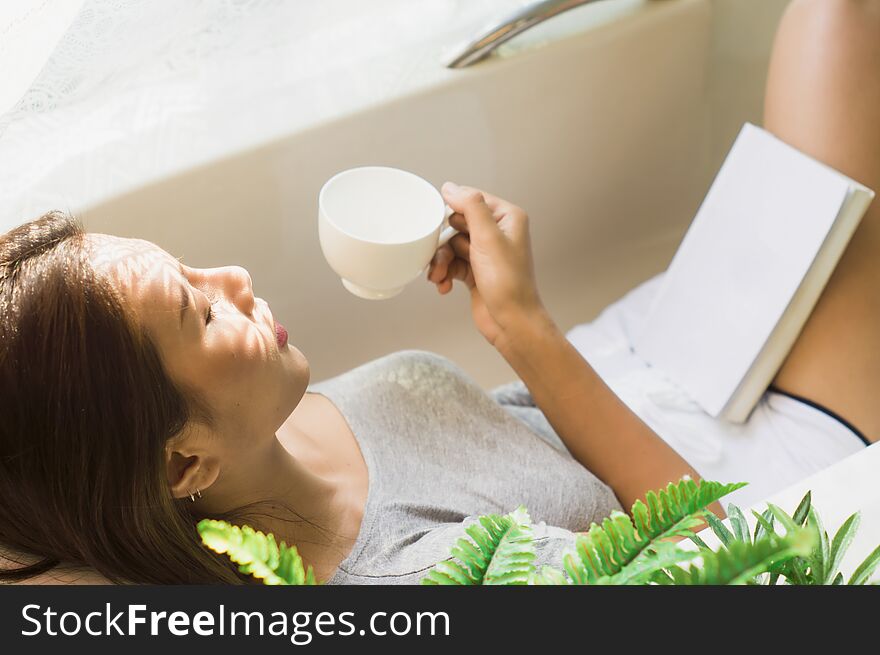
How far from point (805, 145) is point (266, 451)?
2.61ft

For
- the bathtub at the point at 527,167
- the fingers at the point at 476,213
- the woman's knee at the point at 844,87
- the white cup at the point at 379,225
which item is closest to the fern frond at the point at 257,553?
the white cup at the point at 379,225

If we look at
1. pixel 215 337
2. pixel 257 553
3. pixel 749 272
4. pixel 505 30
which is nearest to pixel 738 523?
pixel 257 553

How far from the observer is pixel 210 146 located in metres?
1.19

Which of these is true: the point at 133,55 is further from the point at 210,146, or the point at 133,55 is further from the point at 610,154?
the point at 610,154

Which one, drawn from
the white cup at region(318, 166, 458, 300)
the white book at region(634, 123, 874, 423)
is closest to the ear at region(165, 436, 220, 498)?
the white cup at region(318, 166, 458, 300)

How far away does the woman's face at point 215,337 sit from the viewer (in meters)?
0.75

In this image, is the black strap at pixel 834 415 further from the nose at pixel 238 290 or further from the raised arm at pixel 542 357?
the nose at pixel 238 290

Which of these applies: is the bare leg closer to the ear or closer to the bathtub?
the bathtub

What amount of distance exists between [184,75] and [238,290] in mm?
495

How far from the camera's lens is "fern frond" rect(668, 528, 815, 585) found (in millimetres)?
462

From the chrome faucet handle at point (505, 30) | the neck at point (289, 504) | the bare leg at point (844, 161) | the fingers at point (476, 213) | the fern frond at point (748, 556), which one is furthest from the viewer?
the chrome faucet handle at point (505, 30)

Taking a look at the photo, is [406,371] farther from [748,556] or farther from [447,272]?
[748,556]

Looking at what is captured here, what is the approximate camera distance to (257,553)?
0.50 m

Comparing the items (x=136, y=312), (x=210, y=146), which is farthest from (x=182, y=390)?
(x=210, y=146)
